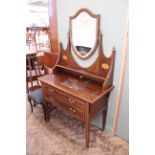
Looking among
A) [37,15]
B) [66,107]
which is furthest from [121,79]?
[37,15]

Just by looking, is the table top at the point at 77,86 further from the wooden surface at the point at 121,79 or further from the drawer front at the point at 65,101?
the wooden surface at the point at 121,79

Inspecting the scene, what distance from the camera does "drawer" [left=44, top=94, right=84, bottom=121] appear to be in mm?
1860

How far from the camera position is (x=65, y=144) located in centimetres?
206

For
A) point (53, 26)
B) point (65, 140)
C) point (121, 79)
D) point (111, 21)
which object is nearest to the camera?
point (111, 21)

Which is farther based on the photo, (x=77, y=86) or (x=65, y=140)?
(x=65, y=140)

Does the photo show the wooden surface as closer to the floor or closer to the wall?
the wall

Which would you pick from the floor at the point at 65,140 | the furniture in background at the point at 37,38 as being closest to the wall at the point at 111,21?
the floor at the point at 65,140

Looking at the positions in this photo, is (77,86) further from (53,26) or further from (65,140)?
(53,26)

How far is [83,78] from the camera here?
2.20 metres

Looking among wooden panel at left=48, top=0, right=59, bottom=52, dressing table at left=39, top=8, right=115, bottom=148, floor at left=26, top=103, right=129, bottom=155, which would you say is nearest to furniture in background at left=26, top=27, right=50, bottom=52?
wooden panel at left=48, top=0, right=59, bottom=52

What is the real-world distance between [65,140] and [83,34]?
4.83 ft
